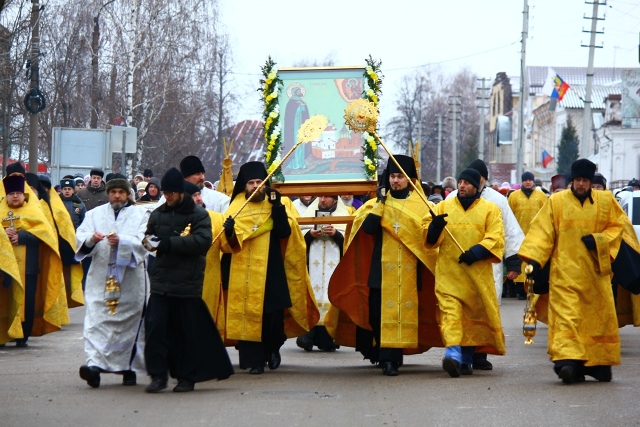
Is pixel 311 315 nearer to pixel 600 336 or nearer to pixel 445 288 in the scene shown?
pixel 445 288

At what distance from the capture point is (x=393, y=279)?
40.5 ft

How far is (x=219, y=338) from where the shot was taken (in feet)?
36.6

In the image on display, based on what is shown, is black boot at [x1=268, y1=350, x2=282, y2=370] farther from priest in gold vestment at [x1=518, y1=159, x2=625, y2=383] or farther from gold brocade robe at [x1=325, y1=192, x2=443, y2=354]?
priest in gold vestment at [x1=518, y1=159, x2=625, y2=383]

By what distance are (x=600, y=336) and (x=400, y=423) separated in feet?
9.48

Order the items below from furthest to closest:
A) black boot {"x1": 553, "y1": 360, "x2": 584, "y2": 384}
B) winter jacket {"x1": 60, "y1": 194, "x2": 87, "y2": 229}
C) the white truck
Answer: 1. the white truck
2. winter jacket {"x1": 60, "y1": 194, "x2": 87, "y2": 229}
3. black boot {"x1": 553, "y1": 360, "x2": 584, "y2": 384}

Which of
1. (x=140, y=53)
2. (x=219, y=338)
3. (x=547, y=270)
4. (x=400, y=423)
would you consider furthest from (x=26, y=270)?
(x=140, y=53)

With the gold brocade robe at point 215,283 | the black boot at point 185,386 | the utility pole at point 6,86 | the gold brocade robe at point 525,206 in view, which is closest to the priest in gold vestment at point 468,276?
the gold brocade robe at point 215,283

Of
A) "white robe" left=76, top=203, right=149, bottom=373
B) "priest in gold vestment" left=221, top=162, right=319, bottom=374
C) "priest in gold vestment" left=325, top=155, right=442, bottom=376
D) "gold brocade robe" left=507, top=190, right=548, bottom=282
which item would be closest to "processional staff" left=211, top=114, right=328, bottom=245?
"priest in gold vestment" left=221, top=162, right=319, bottom=374

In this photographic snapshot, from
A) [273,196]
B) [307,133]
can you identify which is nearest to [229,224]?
[273,196]

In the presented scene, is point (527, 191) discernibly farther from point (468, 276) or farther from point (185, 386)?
point (185, 386)

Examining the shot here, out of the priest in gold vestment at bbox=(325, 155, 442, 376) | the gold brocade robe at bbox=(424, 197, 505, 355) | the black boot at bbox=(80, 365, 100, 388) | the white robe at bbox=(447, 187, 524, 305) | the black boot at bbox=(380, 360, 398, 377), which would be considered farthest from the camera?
the white robe at bbox=(447, 187, 524, 305)

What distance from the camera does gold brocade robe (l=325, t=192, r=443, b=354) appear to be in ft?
40.4

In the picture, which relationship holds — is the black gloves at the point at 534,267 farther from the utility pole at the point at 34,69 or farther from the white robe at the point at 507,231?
the utility pole at the point at 34,69

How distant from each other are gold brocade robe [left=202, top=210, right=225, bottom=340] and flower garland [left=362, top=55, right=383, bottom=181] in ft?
4.56
